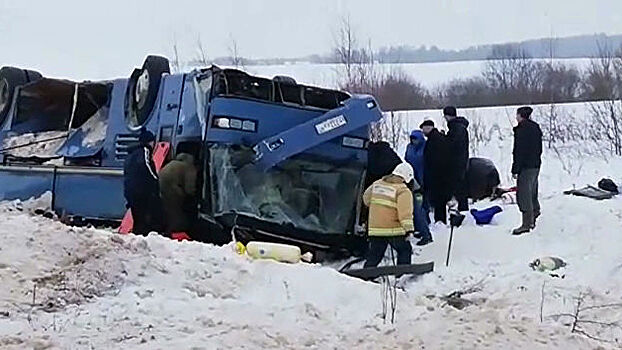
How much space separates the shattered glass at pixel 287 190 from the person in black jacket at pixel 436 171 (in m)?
1.69

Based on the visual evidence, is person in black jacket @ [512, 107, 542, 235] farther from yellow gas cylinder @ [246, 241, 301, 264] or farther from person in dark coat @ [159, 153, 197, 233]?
yellow gas cylinder @ [246, 241, 301, 264]

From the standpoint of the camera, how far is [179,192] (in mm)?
10000

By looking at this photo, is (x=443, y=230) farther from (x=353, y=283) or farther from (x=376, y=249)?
(x=353, y=283)

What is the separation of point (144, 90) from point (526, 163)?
16.1 feet

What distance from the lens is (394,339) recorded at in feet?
15.7

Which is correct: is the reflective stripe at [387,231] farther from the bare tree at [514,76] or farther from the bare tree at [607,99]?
the bare tree at [514,76]

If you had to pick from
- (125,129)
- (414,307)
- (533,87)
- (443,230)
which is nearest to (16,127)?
(125,129)

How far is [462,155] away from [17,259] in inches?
274

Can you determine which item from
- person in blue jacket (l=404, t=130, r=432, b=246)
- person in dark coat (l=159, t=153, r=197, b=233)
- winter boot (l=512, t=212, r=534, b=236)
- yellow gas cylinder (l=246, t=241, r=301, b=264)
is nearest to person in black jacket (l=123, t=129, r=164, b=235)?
person in dark coat (l=159, t=153, r=197, b=233)

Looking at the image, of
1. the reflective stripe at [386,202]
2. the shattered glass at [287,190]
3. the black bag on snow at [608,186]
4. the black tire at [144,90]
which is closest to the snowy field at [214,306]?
the reflective stripe at [386,202]

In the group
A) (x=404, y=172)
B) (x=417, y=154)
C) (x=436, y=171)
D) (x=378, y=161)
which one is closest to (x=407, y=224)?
(x=404, y=172)

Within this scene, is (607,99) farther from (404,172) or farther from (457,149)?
(404,172)

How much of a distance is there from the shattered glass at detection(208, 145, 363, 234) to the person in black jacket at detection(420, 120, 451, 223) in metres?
1.69

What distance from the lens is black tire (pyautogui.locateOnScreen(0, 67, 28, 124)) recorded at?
13992mm
